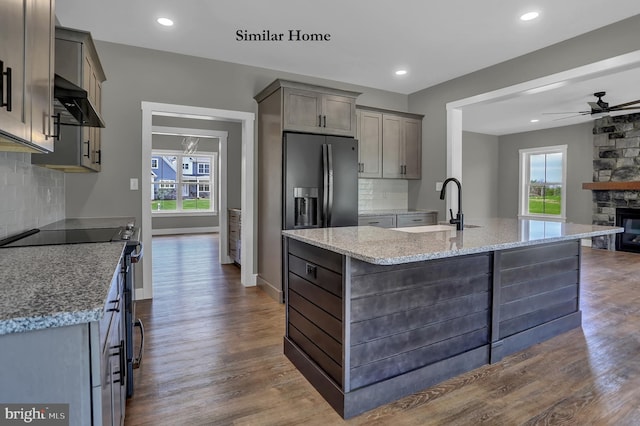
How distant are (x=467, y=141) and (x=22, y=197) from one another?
8.67 m

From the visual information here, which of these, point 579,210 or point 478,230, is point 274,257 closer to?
point 478,230

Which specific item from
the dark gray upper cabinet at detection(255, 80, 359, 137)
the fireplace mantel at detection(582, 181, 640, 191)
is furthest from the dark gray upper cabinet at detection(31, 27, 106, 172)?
the fireplace mantel at detection(582, 181, 640, 191)

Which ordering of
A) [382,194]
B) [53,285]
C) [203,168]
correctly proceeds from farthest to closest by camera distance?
[203,168], [382,194], [53,285]

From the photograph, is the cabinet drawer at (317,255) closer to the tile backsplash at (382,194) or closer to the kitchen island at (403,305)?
the kitchen island at (403,305)

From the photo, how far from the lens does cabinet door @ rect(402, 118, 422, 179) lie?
202 inches

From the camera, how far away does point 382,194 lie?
5.43m

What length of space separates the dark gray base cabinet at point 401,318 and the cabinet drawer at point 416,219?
2121 mm

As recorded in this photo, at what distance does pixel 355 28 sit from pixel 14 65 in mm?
2796

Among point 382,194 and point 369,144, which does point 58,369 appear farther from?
point 382,194

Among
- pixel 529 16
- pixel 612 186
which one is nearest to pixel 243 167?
pixel 529 16

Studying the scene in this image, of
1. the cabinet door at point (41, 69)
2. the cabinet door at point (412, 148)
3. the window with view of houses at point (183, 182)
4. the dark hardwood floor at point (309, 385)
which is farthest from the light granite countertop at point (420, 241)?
the window with view of houses at point (183, 182)

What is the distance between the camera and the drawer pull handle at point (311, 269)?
6.95ft

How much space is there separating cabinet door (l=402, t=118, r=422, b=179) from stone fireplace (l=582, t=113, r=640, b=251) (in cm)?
444

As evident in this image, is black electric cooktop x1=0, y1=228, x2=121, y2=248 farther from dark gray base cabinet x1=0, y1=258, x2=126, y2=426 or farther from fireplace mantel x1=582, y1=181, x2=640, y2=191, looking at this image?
fireplace mantel x1=582, y1=181, x2=640, y2=191
